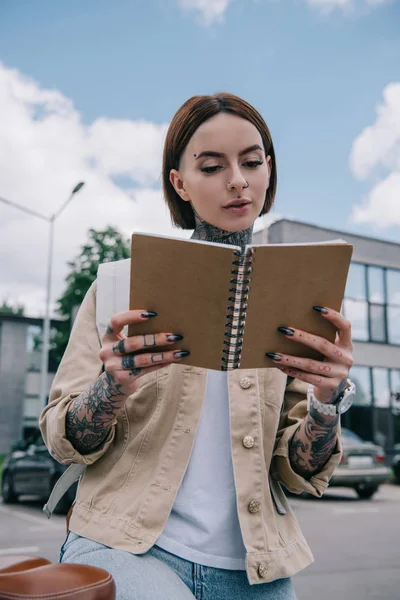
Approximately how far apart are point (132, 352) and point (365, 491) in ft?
42.5

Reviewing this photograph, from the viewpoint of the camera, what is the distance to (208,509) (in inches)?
61.2

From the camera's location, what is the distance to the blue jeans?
131 centimetres

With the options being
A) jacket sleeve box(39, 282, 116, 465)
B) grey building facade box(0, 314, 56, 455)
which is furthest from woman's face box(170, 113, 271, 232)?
grey building facade box(0, 314, 56, 455)

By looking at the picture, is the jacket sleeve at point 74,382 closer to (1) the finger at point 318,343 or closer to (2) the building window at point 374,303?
(1) the finger at point 318,343

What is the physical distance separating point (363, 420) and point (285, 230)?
6673 mm

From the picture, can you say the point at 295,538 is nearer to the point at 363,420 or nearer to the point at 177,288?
the point at 177,288

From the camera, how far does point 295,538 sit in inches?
65.9

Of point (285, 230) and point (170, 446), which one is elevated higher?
point (285, 230)

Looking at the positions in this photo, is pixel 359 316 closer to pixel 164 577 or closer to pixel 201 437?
pixel 201 437

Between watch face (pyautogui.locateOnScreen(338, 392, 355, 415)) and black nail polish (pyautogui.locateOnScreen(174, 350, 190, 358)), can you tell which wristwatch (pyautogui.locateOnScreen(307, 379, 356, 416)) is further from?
black nail polish (pyautogui.locateOnScreen(174, 350, 190, 358))

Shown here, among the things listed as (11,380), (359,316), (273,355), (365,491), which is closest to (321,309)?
(273,355)

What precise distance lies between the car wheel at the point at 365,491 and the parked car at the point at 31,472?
6308mm

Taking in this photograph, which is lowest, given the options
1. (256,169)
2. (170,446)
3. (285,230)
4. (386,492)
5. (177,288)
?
(386,492)

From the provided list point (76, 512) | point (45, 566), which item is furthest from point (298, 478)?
point (45, 566)
